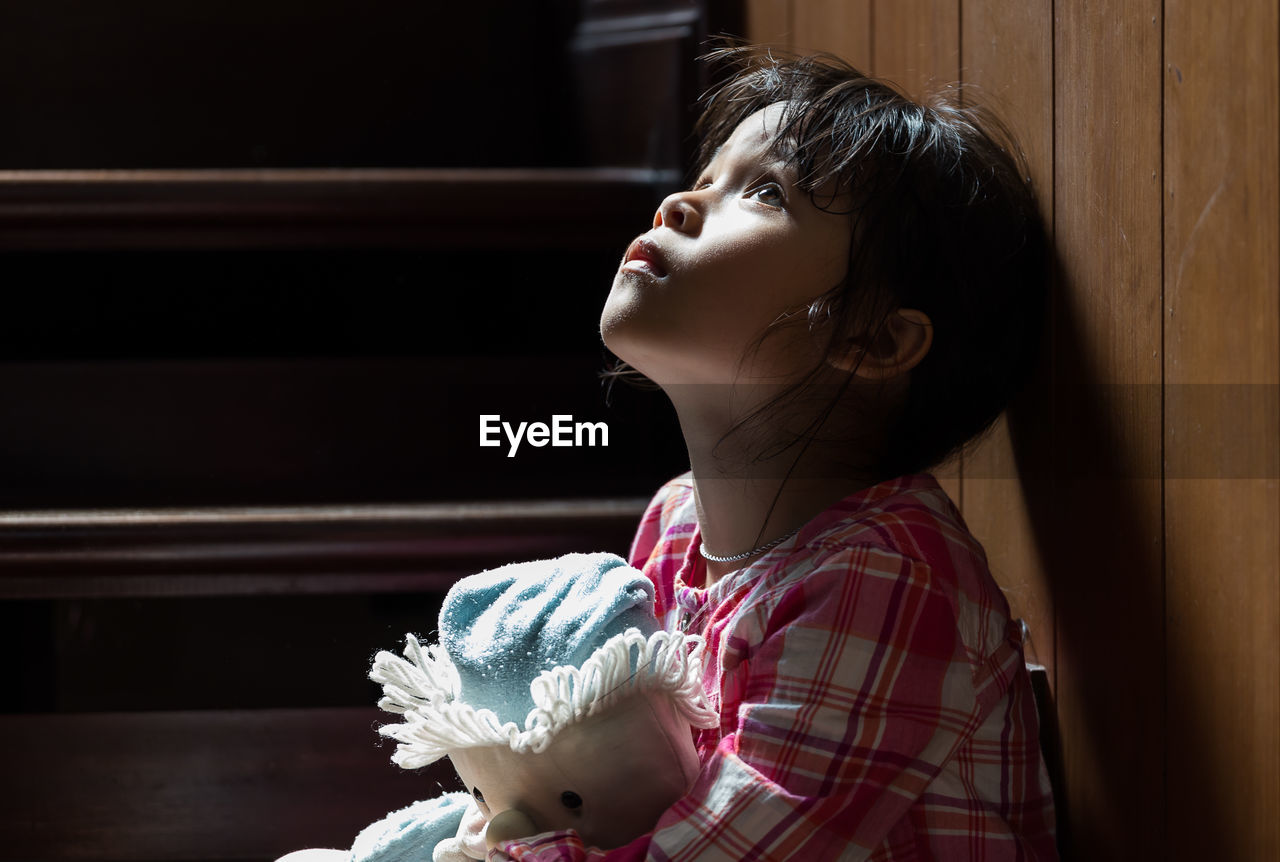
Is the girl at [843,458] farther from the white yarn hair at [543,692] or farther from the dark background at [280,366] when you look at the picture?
the dark background at [280,366]

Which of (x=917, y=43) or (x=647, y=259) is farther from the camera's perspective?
(x=917, y=43)

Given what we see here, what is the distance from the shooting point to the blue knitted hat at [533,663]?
61 cm

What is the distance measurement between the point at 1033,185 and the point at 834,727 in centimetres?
36

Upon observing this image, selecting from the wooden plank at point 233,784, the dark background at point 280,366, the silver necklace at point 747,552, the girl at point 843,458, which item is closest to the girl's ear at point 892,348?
the girl at point 843,458

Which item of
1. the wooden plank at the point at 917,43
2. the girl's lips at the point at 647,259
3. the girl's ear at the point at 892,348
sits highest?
the wooden plank at the point at 917,43

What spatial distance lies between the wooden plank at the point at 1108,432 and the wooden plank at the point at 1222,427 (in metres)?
0.02

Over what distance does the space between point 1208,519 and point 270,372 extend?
1.03 m

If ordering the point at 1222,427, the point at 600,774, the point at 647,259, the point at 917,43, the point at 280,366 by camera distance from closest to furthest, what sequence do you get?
the point at 1222,427 < the point at 600,774 < the point at 647,259 < the point at 917,43 < the point at 280,366

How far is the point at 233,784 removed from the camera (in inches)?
41.1

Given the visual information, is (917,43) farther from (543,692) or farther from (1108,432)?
(543,692)

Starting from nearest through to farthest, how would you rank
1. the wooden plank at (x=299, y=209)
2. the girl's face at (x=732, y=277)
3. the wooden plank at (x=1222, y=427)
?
the wooden plank at (x=1222, y=427) < the girl's face at (x=732, y=277) < the wooden plank at (x=299, y=209)

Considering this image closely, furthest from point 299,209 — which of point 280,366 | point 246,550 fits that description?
point 246,550

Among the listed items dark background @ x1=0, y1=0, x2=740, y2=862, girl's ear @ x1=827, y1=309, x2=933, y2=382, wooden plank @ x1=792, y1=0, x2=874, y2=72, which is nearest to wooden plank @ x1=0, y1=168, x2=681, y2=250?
dark background @ x1=0, y1=0, x2=740, y2=862

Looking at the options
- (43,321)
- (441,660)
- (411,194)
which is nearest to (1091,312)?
(441,660)
